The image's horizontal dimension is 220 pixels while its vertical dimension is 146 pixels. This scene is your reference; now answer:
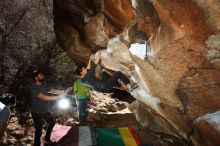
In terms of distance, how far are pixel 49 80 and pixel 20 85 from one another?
2.87 meters

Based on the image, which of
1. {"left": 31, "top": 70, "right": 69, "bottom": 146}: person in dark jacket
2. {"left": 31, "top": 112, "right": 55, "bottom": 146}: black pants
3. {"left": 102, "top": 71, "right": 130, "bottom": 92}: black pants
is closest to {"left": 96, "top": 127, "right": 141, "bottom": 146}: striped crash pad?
{"left": 31, "top": 112, "right": 55, "bottom": 146}: black pants

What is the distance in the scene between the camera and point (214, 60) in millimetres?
4492

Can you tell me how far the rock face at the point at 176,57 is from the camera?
424 centimetres

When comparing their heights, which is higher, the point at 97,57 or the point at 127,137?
the point at 97,57

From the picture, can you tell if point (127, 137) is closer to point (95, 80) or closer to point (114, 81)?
point (95, 80)

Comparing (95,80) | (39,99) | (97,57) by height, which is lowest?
(39,99)

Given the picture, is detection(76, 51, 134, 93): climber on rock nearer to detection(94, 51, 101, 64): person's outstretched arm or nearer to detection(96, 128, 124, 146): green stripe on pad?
detection(94, 51, 101, 64): person's outstretched arm

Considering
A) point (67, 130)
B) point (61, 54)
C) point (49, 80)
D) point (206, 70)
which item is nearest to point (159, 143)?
point (67, 130)

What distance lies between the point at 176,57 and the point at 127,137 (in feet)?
9.51

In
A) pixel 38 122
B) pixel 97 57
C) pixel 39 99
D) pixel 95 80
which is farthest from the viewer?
pixel 97 57

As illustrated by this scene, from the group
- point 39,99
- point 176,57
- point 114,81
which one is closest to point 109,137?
point 39,99

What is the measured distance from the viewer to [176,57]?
501cm

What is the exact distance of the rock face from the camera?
13.9ft

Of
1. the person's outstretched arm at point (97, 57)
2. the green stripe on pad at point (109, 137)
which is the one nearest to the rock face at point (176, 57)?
the green stripe on pad at point (109, 137)
